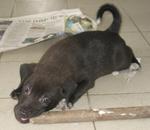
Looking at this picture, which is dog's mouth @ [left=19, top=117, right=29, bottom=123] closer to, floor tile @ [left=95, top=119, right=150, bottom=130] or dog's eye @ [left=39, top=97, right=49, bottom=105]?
dog's eye @ [left=39, top=97, right=49, bottom=105]

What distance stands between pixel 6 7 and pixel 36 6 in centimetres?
18

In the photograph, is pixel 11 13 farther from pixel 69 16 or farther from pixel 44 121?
pixel 44 121

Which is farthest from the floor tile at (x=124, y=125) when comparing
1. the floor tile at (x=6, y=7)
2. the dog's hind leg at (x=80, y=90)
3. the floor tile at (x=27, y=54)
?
the floor tile at (x=6, y=7)

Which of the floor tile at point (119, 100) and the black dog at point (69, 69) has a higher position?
the black dog at point (69, 69)

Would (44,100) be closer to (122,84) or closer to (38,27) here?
(122,84)

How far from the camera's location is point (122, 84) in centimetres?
123

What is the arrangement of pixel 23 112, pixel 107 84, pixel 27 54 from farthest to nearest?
1. pixel 27 54
2. pixel 107 84
3. pixel 23 112

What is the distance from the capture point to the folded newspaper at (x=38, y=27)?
1485 millimetres

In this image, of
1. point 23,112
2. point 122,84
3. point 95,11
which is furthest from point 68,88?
point 95,11

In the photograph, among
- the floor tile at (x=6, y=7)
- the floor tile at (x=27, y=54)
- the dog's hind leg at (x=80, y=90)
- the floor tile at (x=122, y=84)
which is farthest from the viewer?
the floor tile at (x=6, y=7)

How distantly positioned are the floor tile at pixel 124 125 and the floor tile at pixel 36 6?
1080 mm

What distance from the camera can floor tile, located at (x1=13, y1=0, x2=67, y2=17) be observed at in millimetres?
1978

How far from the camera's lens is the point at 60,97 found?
98 cm

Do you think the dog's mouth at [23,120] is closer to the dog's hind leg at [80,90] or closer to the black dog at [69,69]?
the black dog at [69,69]
